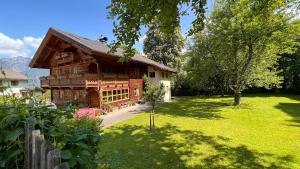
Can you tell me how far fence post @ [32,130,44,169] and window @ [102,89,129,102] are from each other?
66.7 feet

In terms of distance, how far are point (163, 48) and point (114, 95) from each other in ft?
77.2

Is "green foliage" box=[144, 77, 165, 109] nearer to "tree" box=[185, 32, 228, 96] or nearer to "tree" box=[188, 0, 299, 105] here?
"tree" box=[188, 0, 299, 105]

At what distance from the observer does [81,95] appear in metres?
23.4

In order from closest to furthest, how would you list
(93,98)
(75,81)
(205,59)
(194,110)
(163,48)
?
(75,81) → (93,98) → (194,110) → (205,59) → (163,48)

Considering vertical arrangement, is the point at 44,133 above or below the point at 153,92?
below

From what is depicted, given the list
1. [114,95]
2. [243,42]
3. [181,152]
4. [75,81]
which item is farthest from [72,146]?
[243,42]

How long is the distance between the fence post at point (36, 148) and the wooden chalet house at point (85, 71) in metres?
17.8

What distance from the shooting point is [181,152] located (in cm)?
1008

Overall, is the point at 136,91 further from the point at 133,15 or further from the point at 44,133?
the point at 44,133

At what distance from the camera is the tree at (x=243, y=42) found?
22234 mm

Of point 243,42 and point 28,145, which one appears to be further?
point 243,42

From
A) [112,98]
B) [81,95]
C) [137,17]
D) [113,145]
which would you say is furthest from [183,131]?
[81,95]

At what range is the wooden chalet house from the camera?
21.1m

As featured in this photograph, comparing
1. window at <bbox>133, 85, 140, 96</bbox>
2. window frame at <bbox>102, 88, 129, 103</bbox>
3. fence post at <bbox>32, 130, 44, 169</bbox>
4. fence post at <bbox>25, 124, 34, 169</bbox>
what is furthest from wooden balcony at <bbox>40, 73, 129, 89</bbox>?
fence post at <bbox>32, 130, 44, 169</bbox>
